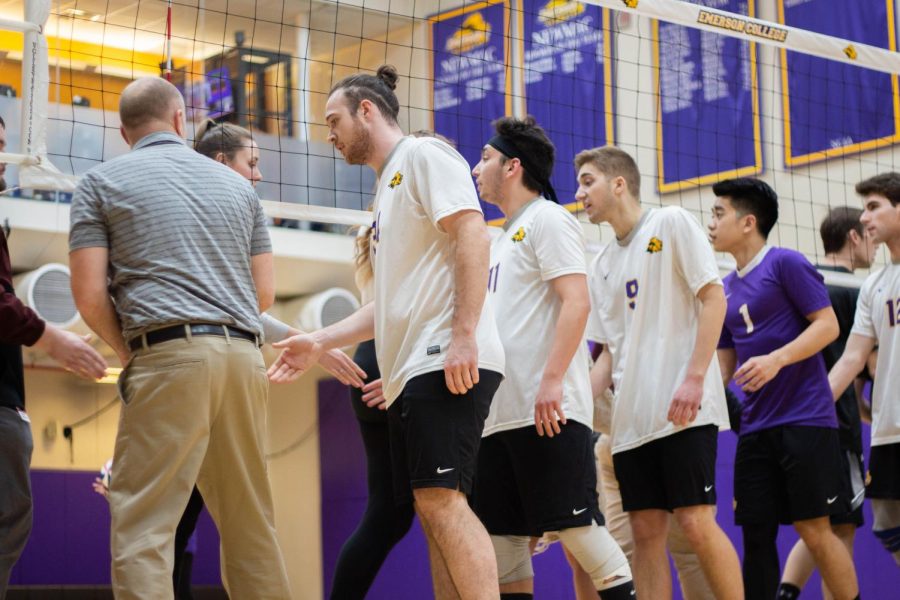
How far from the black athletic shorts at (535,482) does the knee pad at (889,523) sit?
1767mm

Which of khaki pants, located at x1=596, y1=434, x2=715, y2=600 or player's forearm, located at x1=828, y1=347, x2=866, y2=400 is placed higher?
player's forearm, located at x1=828, y1=347, x2=866, y2=400

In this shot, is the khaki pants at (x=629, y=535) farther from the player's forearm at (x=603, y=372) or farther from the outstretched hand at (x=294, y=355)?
the outstretched hand at (x=294, y=355)

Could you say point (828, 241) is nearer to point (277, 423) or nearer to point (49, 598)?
point (277, 423)

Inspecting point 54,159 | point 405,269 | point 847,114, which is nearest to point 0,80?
point 54,159

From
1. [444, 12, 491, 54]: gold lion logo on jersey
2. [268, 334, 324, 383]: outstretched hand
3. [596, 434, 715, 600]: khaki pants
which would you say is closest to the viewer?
[268, 334, 324, 383]: outstretched hand

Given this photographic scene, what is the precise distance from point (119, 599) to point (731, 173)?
709 centimetres

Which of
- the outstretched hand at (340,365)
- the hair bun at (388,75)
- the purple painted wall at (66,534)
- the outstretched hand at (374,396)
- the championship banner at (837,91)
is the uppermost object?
the championship banner at (837,91)

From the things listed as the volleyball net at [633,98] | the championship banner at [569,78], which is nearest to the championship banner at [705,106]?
the volleyball net at [633,98]

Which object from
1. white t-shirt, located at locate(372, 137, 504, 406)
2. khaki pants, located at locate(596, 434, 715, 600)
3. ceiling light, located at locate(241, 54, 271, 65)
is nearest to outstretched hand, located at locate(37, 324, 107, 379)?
white t-shirt, located at locate(372, 137, 504, 406)

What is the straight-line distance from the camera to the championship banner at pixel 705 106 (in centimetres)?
934

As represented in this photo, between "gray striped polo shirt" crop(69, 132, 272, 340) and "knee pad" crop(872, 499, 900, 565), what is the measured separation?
3.24 m

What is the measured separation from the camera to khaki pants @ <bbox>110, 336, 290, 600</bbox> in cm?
317

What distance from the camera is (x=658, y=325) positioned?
4.60 m

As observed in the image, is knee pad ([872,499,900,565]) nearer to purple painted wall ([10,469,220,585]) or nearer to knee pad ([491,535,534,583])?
knee pad ([491,535,534,583])
